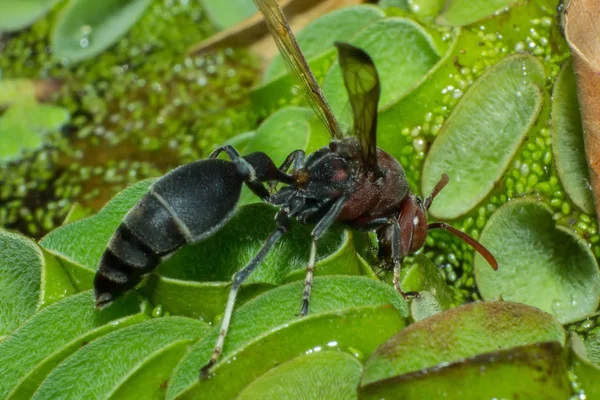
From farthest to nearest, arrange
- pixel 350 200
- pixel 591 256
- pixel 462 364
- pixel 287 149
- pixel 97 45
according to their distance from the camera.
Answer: pixel 97 45, pixel 287 149, pixel 350 200, pixel 591 256, pixel 462 364

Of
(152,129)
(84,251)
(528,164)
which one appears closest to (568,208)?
(528,164)

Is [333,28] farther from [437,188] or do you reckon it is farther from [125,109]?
[125,109]

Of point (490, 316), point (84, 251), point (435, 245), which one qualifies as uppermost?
point (84, 251)

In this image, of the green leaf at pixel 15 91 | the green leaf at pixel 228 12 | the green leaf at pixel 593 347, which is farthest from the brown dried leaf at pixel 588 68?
the green leaf at pixel 15 91

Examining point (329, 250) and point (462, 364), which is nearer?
point (462, 364)

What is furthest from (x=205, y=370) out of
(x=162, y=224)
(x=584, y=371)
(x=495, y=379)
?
(x=584, y=371)

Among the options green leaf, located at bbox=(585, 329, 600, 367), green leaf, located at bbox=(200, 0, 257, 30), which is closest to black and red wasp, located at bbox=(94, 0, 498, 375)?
green leaf, located at bbox=(585, 329, 600, 367)

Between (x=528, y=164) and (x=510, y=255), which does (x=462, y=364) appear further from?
(x=528, y=164)
